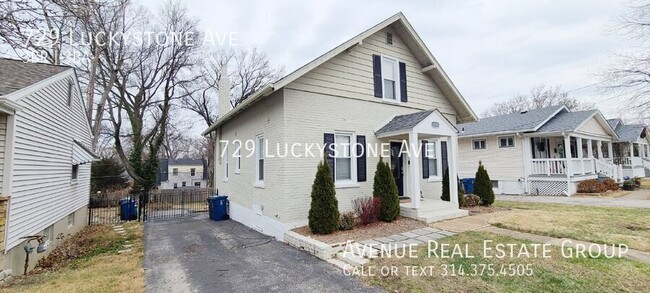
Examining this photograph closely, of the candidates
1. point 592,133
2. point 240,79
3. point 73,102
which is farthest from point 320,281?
point 240,79

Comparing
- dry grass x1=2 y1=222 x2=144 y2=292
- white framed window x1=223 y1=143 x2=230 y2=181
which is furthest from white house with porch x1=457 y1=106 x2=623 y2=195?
dry grass x1=2 y1=222 x2=144 y2=292

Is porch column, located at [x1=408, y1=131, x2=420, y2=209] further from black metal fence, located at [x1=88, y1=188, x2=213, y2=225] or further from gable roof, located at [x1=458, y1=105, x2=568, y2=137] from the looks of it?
gable roof, located at [x1=458, y1=105, x2=568, y2=137]

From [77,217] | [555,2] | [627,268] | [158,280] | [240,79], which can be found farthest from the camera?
[240,79]

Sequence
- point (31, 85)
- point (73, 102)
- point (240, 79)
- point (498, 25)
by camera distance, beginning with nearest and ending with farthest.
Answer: point (31, 85) < point (73, 102) < point (498, 25) < point (240, 79)

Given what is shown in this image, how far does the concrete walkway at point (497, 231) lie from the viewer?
17.9 feet

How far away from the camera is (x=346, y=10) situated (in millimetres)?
12242

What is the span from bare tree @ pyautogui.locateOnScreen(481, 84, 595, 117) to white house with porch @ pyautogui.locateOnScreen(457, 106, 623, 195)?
1883 centimetres

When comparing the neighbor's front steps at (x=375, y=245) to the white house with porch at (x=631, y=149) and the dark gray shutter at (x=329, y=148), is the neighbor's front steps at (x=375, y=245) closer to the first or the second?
the dark gray shutter at (x=329, y=148)

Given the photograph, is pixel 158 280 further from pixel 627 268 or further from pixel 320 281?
pixel 627 268

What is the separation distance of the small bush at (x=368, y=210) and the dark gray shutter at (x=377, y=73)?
3535 mm

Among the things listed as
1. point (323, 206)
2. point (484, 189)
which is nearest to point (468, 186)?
point (484, 189)

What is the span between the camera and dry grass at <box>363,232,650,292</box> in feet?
13.5

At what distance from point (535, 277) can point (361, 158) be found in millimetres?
5247

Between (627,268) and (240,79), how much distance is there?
30346 millimetres
